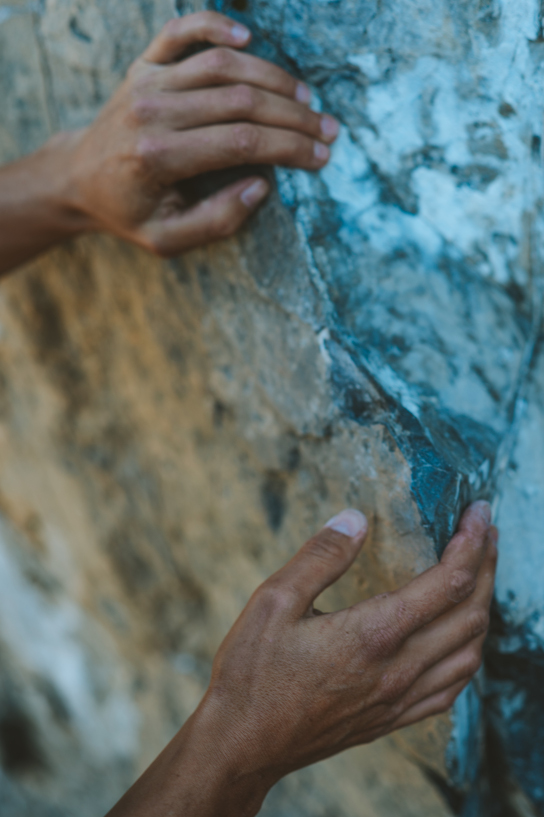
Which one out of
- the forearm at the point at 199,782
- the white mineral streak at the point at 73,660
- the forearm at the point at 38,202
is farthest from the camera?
the white mineral streak at the point at 73,660

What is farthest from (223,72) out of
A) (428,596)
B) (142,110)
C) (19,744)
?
(19,744)

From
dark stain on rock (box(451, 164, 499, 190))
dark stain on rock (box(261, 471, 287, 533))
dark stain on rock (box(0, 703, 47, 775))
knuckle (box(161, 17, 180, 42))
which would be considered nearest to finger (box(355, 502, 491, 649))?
dark stain on rock (box(261, 471, 287, 533))

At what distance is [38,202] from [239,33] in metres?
0.42

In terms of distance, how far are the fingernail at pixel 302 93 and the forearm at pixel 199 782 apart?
76 centimetres

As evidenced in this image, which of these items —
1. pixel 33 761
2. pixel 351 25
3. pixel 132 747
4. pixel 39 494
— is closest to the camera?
pixel 351 25

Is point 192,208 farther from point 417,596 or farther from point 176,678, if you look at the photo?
point 176,678

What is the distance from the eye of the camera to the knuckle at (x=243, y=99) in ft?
2.33

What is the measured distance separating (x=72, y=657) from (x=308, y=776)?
747mm

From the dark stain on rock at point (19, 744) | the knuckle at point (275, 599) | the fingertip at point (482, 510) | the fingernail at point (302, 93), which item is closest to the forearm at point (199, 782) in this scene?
the knuckle at point (275, 599)

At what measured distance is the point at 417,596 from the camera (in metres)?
0.60

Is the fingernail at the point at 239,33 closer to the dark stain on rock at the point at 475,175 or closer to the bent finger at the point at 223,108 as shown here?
the bent finger at the point at 223,108

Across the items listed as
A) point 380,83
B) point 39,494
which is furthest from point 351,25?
point 39,494

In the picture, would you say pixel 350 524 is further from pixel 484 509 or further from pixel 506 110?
pixel 506 110

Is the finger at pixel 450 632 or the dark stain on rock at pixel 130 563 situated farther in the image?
the dark stain on rock at pixel 130 563
